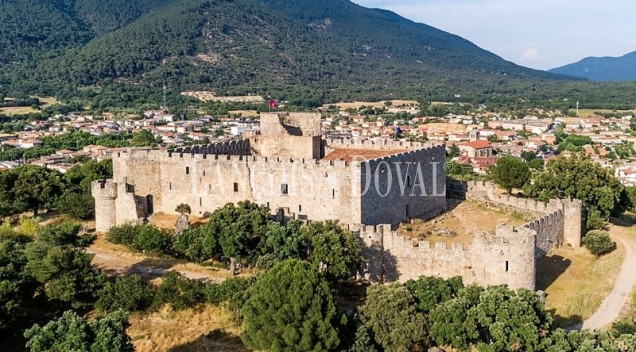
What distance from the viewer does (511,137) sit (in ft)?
431

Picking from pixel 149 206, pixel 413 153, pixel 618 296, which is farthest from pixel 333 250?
pixel 149 206

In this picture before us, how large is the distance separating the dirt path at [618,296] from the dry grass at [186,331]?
13.9 metres

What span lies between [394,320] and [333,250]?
5.36m

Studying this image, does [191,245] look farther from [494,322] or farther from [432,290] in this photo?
[494,322]

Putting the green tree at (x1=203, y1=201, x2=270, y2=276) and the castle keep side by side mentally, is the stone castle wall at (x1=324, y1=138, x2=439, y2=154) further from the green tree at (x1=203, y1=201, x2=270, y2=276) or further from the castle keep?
the green tree at (x1=203, y1=201, x2=270, y2=276)

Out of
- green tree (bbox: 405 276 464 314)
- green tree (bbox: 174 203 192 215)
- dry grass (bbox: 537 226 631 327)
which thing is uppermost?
green tree (bbox: 174 203 192 215)

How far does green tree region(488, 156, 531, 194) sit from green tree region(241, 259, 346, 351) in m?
26.3

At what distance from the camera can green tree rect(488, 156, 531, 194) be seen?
4562cm

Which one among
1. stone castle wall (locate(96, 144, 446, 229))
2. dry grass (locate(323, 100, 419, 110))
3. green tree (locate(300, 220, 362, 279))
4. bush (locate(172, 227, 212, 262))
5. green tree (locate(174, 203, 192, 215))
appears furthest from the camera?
dry grass (locate(323, 100, 419, 110))

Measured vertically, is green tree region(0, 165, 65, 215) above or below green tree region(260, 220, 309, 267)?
above

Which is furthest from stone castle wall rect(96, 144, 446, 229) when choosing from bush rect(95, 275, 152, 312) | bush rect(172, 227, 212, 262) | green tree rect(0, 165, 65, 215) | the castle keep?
bush rect(95, 275, 152, 312)

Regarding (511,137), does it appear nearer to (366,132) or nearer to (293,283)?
(366,132)

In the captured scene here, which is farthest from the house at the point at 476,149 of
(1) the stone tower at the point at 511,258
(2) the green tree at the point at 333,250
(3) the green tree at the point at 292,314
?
(3) the green tree at the point at 292,314

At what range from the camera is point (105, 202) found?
36.9 m
